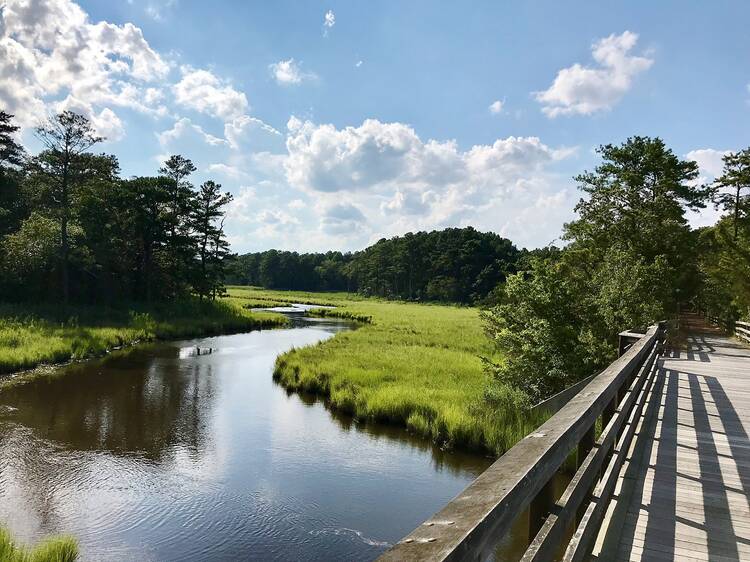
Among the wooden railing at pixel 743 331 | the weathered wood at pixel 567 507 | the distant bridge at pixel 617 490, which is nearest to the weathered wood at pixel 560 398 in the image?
the distant bridge at pixel 617 490

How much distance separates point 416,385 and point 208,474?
7.97 meters

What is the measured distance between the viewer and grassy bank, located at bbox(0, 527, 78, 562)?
666 cm

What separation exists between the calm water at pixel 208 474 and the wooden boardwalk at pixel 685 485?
14.1 ft

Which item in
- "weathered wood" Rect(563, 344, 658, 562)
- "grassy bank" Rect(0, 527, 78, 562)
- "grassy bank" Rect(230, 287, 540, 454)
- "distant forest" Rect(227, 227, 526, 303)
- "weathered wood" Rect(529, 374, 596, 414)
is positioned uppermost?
"distant forest" Rect(227, 227, 526, 303)

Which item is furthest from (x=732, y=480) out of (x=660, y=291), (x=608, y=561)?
(x=660, y=291)

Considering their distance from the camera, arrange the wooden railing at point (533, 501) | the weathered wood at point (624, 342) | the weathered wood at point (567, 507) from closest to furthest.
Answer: the wooden railing at point (533, 501) < the weathered wood at point (567, 507) < the weathered wood at point (624, 342)

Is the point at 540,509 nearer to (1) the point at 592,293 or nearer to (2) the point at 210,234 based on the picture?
(1) the point at 592,293

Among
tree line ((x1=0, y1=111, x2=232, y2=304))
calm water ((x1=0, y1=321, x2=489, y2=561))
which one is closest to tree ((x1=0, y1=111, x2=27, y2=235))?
tree line ((x1=0, y1=111, x2=232, y2=304))

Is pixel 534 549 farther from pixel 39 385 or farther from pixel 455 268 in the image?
pixel 455 268

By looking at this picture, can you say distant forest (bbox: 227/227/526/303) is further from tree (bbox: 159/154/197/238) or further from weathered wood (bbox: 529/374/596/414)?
weathered wood (bbox: 529/374/596/414)

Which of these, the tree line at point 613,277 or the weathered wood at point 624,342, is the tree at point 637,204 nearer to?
the tree line at point 613,277

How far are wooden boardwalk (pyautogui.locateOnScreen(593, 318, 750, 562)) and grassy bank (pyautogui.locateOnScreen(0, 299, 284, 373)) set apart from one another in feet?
72.2

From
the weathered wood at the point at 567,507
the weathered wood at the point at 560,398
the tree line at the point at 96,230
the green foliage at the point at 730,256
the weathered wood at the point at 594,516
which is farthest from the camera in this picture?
the tree line at the point at 96,230

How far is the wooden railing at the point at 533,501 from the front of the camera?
160 cm
